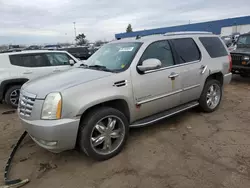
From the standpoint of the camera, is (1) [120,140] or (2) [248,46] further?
(2) [248,46]

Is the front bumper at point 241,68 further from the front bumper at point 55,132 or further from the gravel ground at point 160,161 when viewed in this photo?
the front bumper at point 55,132

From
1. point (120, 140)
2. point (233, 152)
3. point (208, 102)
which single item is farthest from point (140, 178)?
point (208, 102)

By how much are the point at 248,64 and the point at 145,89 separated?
596cm

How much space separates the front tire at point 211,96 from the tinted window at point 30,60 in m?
4.94

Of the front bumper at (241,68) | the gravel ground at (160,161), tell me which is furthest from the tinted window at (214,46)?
the front bumper at (241,68)

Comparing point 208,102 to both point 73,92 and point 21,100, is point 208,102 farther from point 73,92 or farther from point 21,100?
point 21,100

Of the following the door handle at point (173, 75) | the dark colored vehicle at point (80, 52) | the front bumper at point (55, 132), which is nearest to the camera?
the front bumper at point (55, 132)

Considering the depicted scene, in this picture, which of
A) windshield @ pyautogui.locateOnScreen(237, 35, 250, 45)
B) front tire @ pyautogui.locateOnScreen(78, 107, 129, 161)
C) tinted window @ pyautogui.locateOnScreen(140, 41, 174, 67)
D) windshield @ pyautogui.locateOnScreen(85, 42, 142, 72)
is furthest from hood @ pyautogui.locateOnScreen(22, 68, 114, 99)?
windshield @ pyautogui.locateOnScreen(237, 35, 250, 45)

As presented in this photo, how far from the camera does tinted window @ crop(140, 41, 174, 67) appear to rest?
3846 millimetres

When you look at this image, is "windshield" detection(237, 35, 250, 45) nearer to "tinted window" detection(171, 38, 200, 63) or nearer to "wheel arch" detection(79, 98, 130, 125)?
"tinted window" detection(171, 38, 200, 63)

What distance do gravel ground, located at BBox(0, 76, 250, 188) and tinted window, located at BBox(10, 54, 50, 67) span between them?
8.95 ft

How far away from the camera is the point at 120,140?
11.4 feet

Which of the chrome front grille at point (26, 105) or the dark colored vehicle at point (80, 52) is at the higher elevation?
the dark colored vehicle at point (80, 52)

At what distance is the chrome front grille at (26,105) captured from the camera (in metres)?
3.02
